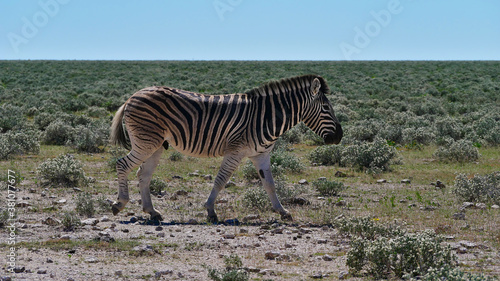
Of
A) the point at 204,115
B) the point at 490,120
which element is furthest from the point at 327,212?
the point at 490,120

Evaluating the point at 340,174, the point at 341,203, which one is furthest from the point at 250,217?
the point at 340,174

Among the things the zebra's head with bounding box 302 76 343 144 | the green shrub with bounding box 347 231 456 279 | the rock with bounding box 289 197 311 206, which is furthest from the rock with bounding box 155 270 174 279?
Result: the rock with bounding box 289 197 311 206

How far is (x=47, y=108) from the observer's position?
25703 mm

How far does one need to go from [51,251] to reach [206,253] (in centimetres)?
197

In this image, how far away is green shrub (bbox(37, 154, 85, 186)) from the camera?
37.1 ft

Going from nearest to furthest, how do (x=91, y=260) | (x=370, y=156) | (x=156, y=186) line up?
(x=91, y=260) < (x=156, y=186) < (x=370, y=156)

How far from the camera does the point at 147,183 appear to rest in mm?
9344

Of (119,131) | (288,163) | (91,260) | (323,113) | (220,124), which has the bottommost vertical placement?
(91,260)

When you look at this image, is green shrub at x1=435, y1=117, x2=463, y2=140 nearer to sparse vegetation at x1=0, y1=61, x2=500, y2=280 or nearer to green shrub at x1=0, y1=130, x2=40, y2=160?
sparse vegetation at x1=0, y1=61, x2=500, y2=280

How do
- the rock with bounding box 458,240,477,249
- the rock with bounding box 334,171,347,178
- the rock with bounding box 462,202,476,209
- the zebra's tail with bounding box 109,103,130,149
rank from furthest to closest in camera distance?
the rock with bounding box 334,171,347,178 → the rock with bounding box 462,202,476,209 → the zebra's tail with bounding box 109,103,130,149 → the rock with bounding box 458,240,477,249

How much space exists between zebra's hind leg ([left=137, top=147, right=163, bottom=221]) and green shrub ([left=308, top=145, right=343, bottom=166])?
6.94m

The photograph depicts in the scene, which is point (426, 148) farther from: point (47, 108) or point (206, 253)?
point (47, 108)

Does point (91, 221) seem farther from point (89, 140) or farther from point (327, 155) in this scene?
point (89, 140)

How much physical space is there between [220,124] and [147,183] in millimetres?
1671
